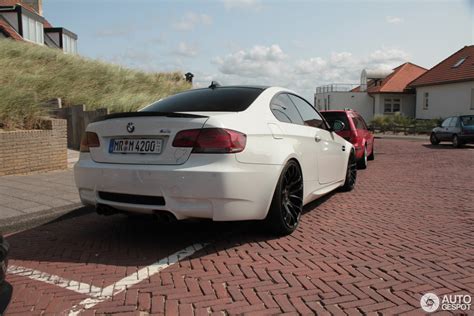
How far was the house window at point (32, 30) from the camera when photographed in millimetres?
29641

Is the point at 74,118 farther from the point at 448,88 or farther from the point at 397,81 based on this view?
the point at 397,81

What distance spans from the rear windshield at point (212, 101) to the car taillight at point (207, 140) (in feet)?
1.78

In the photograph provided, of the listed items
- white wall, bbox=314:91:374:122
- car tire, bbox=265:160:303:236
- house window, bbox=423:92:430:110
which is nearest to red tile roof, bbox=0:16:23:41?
car tire, bbox=265:160:303:236

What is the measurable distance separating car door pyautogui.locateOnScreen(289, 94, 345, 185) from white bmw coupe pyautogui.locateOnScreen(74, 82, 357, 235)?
556 mm

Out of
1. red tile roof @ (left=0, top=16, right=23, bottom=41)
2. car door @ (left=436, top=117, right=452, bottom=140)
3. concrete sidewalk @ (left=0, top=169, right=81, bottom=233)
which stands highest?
red tile roof @ (left=0, top=16, right=23, bottom=41)

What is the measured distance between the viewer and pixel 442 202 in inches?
258

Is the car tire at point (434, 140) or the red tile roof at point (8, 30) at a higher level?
the red tile roof at point (8, 30)

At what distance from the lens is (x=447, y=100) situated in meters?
33.5

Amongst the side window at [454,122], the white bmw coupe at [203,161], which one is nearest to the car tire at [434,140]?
the side window at [454,122]

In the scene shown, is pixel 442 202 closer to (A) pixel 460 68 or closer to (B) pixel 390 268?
(B) pixel 390 268

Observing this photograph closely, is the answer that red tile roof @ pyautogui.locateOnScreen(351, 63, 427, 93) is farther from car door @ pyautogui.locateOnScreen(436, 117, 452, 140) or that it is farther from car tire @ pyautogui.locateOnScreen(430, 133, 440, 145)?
car door @ pyautogui.locateOnScreen(436, 117, 452, 140)

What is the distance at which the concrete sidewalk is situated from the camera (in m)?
5.16

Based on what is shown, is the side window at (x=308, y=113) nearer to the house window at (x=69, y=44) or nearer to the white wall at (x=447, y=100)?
the white wall at (x=447, y=100)

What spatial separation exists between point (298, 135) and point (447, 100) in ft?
107
